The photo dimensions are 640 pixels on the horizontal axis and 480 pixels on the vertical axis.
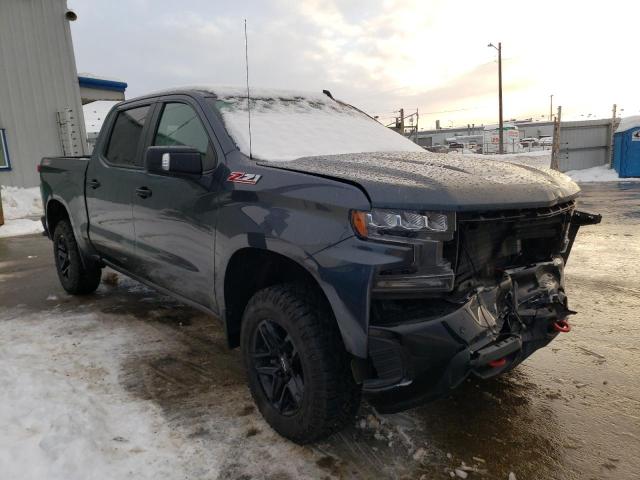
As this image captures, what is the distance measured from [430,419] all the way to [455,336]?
3.14ft

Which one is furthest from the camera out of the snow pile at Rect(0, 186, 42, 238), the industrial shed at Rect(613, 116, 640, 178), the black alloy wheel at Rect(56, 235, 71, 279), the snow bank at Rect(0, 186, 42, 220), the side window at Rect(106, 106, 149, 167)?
the industrial shed at Rect(613, 116, 640, 178)

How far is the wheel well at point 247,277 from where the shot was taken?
8.59ft

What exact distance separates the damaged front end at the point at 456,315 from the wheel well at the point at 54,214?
160 inches

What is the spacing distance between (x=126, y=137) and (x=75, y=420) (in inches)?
86.3

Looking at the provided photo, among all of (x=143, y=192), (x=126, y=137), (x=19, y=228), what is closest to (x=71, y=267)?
(x=126, y=137)

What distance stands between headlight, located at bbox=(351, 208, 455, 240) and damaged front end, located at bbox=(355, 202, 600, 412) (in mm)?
40

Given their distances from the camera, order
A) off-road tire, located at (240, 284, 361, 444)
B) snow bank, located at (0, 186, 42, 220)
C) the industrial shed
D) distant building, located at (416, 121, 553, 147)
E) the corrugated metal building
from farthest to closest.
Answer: distant building, located at (416, 121, 553, 147) → the industrial shed → the corrugated metal building → snow bank, located at (0, 186, 42, 220) → off-road tire, located at (240, 284, 361, 444)

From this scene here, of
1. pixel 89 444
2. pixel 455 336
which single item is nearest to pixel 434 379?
pixel 455 336

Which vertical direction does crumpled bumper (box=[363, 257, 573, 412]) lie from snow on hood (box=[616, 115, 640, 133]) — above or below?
below

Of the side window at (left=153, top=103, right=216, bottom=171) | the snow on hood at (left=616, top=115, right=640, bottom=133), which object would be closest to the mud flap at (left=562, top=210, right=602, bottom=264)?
the side window at (left=153, top=103, right=216, bottom=171)

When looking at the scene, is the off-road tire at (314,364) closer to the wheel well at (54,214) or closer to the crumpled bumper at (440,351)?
the crumpled bumper at (440,351)

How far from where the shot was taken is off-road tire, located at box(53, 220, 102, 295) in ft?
15.9

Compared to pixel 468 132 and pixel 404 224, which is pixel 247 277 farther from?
pixel 468 132

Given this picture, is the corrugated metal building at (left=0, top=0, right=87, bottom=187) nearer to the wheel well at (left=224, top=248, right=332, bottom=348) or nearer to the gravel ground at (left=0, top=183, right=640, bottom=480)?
the gravel ground at (left=0, top=183, right=640, bottom=480)
